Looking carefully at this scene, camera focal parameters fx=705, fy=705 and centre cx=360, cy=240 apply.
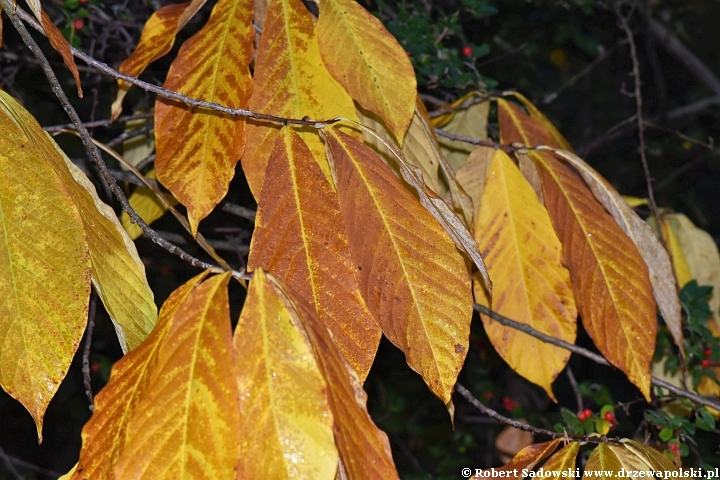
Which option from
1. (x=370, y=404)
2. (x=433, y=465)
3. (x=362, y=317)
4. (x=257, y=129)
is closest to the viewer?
(x=362, y=317)

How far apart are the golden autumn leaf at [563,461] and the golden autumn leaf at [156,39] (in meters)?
0.56

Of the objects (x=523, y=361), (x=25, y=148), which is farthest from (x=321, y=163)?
(x=523, y=361)

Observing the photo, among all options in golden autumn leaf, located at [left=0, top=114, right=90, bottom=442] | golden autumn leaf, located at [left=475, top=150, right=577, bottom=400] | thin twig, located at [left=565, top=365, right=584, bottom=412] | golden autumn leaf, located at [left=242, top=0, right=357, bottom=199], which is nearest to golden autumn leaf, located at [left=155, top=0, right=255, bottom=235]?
golden autumn leaf, located at [left=242, top=0, right=357, bottom=199]

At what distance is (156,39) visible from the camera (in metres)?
0.77

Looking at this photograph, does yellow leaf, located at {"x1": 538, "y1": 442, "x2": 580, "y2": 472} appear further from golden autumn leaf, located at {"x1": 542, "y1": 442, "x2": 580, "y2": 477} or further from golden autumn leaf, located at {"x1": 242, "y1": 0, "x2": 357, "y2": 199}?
golden autumn leaf, located at {"x1": 242, "y1": 0, "x2": 357, "y2": 199}

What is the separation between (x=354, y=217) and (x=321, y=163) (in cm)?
10

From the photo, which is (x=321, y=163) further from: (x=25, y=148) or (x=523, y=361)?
(x=523, y=361)

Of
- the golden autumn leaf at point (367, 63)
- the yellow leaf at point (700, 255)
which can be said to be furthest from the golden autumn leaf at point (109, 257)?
the yellow leaf at point (700, 255)

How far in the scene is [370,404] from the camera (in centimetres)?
185

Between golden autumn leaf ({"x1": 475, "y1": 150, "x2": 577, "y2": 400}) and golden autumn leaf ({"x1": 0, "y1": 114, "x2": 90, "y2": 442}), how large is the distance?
47 centimetres

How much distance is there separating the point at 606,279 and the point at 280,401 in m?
0.47

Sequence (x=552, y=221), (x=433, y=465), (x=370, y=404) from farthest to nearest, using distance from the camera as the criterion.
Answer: (x=433, y=465) → (x=370, y=404) → (x=552, y=221)

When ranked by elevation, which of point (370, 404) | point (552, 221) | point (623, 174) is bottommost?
point (370, 404)

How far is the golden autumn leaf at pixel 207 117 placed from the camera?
0.66 m
